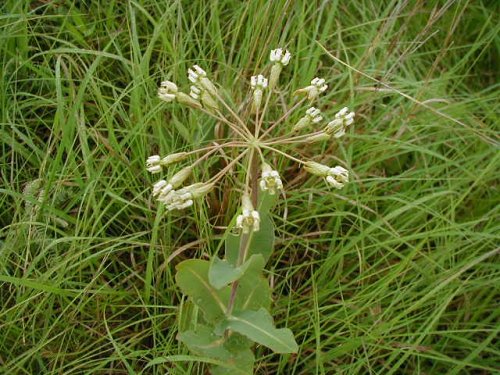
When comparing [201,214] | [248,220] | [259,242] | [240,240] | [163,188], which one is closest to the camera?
[248,220]

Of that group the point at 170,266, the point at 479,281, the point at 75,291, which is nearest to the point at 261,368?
the point at 170,266

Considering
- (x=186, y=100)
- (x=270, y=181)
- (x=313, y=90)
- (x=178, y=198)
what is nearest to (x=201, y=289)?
(x=178, y=198)

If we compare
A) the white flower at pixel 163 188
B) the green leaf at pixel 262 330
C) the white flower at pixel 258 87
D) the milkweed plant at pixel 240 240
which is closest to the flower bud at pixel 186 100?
the milkweed plant at pixel 240 240

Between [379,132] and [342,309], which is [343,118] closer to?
[342,309]

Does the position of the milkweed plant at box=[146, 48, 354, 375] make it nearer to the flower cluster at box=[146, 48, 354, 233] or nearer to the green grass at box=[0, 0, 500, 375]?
the flower cluster at box=[146, 48, 354, 233]

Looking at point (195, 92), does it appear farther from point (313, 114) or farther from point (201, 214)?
point (201, 214)

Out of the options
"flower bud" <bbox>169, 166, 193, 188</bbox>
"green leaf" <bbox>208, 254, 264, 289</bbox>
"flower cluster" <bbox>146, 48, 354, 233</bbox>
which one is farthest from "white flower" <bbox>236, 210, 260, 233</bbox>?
"flower bud" <bbox>169, 166, 193, 188</bbox>

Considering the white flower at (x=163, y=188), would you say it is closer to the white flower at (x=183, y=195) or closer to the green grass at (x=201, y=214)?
the white flower at (x=183, y=195)
